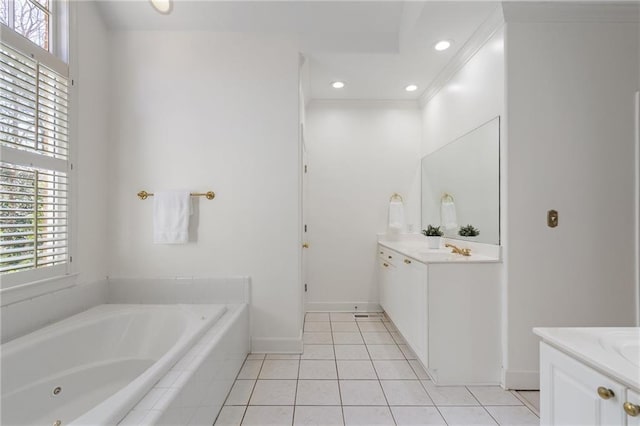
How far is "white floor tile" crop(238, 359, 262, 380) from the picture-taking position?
2.14m

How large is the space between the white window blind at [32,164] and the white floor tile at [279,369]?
1534 mm

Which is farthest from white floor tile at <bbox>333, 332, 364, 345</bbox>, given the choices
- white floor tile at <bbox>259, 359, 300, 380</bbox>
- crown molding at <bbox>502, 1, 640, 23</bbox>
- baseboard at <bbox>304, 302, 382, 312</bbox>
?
crown molding at <bbox>502, 1, 640, 23</bbox>

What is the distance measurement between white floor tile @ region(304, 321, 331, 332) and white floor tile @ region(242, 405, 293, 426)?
1.29 meters

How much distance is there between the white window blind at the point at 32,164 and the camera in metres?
1.59

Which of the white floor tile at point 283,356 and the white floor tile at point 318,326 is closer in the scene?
the white floor tile at point 283,356

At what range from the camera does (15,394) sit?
145 cm

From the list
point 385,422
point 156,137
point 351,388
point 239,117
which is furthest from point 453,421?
point 156,137

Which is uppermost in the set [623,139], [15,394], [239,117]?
[239,117]

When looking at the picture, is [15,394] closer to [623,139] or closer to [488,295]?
[488,295]

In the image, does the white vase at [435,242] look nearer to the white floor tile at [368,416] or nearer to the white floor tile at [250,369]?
the white floor tile at [368,416]

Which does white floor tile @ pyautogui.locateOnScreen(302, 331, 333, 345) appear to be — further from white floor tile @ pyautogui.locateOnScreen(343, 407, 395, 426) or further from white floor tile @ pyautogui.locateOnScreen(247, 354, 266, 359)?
white floor tile @ pyautogui.locateOnScreen(343, 407, 395, 426)

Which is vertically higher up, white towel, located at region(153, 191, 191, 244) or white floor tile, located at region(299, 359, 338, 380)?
white towel, located at region(153, 191, 191, 244)

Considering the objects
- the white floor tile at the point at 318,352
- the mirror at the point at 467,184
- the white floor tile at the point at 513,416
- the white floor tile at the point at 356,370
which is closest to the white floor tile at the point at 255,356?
the white floor tile at the point at 318,352

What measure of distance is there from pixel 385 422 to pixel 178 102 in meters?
2.66
